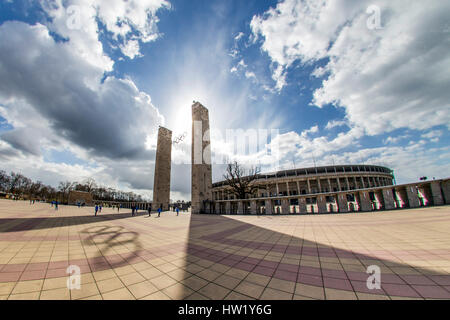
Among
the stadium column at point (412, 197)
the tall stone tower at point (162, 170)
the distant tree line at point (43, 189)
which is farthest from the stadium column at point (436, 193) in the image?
the distant tree line at point (43, 189)

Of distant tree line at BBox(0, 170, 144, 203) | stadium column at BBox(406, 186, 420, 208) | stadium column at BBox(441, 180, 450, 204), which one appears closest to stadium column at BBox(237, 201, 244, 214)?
stadium column at BBox(406, 186, 420, 208)

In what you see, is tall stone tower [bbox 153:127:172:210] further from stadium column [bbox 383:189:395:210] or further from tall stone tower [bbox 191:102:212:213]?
stadium column [bbox 383:189:395:210]

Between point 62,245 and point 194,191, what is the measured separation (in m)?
23.5

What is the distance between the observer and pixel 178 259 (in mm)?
5059

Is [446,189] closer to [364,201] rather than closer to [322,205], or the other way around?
[364,201]

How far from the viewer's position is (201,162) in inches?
1222

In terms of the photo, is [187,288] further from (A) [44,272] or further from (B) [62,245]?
(B) [62,245]

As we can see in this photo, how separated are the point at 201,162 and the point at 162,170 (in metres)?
13.8

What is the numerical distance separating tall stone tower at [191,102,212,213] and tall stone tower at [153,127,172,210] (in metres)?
12.1

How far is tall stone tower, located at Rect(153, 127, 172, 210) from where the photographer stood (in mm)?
37250

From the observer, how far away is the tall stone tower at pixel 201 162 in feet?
94.3

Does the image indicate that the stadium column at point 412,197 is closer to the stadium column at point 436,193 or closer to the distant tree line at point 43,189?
the stadium column at point 436,193

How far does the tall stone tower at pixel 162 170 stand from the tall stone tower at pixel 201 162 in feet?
39.7
